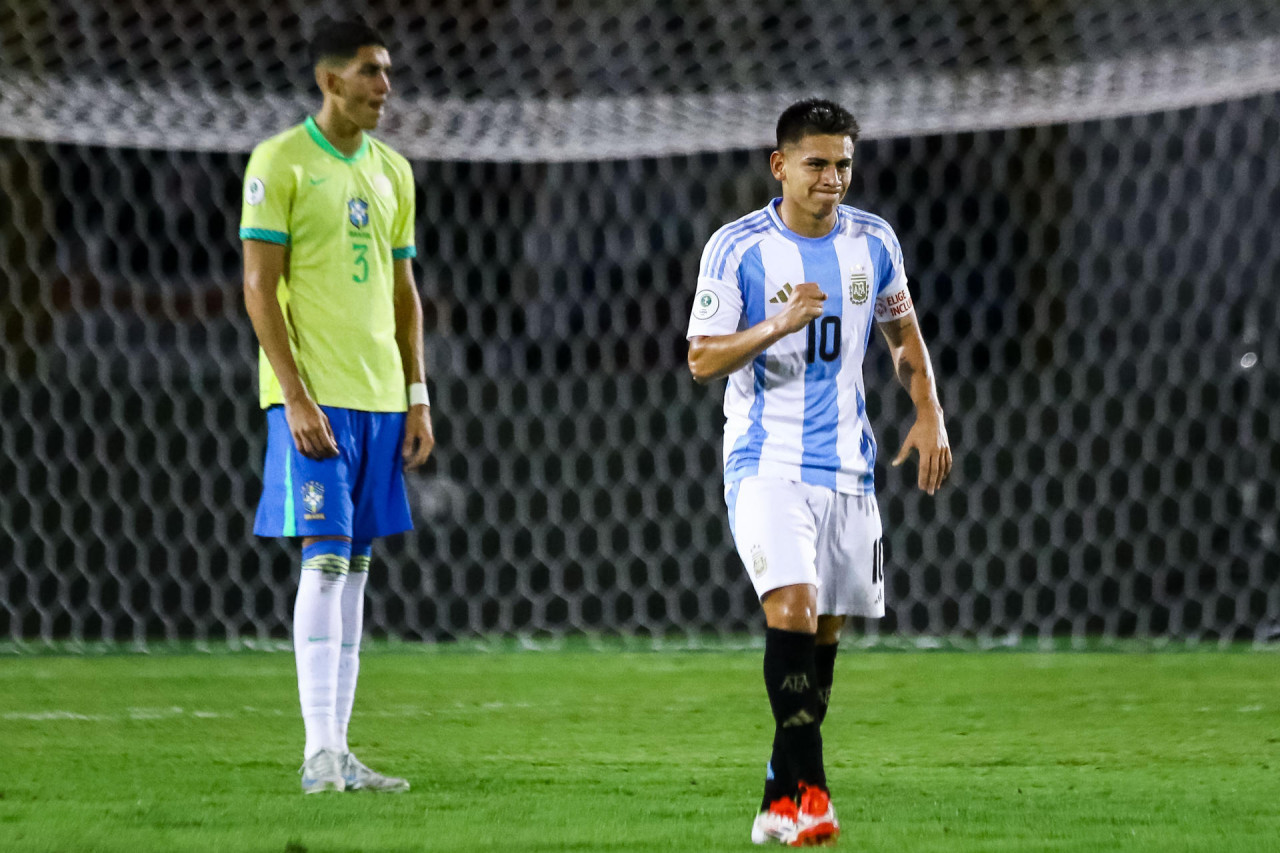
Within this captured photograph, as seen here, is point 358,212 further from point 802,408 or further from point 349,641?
point 802,408

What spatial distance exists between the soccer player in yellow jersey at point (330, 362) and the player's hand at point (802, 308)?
3.23 ft

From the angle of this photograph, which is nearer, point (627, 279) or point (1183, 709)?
point (1183, 709)

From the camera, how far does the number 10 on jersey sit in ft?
9.23

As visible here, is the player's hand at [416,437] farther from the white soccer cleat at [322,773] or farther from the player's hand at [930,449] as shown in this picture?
the player's hand at [930,449]

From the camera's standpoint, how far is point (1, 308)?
237 inches

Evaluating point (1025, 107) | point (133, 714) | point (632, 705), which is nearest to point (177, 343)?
point (133, 714)

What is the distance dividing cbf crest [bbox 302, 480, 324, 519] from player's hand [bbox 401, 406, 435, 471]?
30 cm

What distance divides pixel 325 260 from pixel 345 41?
0.41 meters

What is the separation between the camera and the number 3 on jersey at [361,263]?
327 centimetres

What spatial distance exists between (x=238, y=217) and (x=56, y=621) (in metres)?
1.58

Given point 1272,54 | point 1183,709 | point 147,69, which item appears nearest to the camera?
point 1183,709

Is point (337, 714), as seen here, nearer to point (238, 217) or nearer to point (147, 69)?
point (238, 217)

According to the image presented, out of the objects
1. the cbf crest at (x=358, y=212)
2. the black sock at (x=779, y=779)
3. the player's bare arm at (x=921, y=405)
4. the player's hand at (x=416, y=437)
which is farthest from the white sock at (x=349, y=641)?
the player's bare arm at (x=921, y=405)

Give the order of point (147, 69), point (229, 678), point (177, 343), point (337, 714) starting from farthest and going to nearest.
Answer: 1. point (147, 69)
2. point (177, 343)
3. point (229, 678)
4. point (337, 714)
